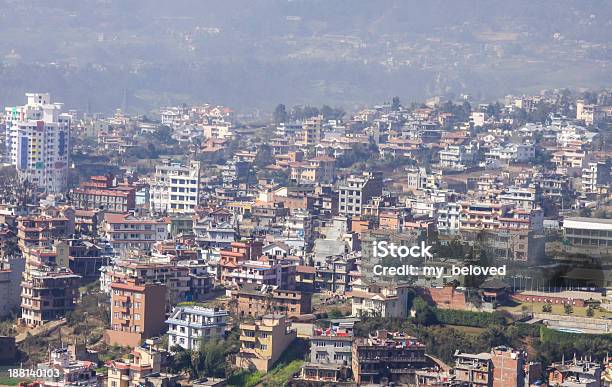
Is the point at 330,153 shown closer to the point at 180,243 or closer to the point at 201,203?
the point at 201,203

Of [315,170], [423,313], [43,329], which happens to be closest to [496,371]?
[423,313]

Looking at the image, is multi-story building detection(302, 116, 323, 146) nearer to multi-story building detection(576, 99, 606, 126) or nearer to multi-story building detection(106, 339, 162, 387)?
multi-story building detection(576, 99, 606, 126)

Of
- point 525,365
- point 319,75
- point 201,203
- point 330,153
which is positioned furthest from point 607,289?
point 319,75

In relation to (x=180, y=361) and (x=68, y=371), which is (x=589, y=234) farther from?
(x=68, y=371)

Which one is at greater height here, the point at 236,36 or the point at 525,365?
the point at 236,36

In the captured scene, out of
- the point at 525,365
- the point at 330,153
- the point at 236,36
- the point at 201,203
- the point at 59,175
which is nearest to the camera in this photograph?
the point at 525,365
